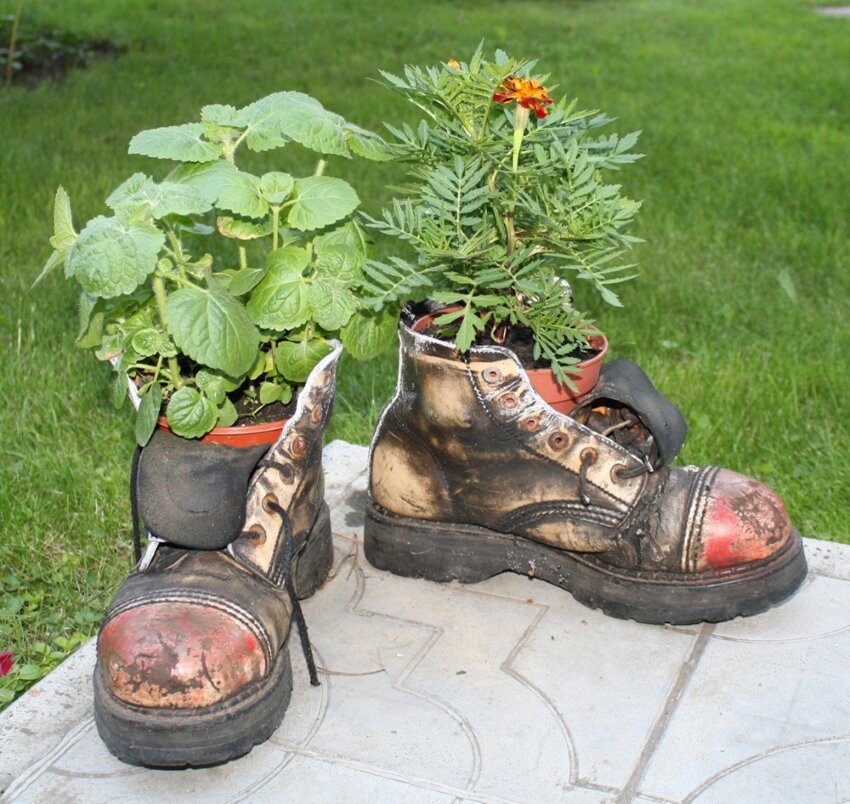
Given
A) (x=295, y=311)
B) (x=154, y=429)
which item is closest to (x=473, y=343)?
(x=295, y=311)

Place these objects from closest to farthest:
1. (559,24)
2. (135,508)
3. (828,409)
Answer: (135,508)
(828,409)
(559,24)

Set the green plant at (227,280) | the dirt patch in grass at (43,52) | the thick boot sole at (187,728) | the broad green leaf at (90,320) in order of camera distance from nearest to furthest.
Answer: the thick boot sole at (187,728) < the green plant at (227,280) < the broad green leaf at (90,320) < the dirt patch in grass at (43,52)

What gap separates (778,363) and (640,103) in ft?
12.3

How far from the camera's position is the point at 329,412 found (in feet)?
7.00

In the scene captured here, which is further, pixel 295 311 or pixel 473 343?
pixel 473 343

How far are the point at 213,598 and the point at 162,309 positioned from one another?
492 mm

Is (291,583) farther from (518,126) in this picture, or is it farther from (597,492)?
(518,126)

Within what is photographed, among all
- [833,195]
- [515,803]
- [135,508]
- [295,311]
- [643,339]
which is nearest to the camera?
[515,803]

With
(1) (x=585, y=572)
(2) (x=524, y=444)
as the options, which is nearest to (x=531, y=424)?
(2) (x=524, y=444)

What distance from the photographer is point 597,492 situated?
2135 mm

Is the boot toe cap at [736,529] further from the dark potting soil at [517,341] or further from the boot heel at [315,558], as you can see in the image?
the boot heel at [315,558]

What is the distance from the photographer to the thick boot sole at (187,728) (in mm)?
1769

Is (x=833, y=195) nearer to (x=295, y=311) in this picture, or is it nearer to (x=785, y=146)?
(x=785, y=146)

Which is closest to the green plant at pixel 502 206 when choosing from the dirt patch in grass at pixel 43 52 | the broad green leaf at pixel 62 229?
the broad green leaf at pixel 62 229
